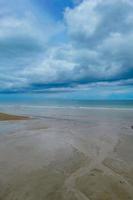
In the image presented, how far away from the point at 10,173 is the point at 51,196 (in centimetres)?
190

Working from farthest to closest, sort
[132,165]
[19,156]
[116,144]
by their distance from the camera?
[116,144] → [19,156] → [132,165]

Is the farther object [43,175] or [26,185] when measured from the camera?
[43,175]

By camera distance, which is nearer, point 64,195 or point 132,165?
point 64,195

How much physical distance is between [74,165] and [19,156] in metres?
2.48

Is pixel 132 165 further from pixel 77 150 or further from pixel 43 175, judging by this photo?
pixel 43 175

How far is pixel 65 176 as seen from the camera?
5.34m

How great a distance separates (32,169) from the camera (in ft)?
19.4

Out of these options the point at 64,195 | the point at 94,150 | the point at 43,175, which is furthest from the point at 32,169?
the point at 94,150

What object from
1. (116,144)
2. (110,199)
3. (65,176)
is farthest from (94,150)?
(110,199)

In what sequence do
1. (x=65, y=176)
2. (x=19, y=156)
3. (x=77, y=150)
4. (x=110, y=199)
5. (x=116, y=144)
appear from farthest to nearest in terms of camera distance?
(x=116, y=144), (x=77, y=150), (x=19, y=156), (x=65, y=176), (x=110, y=199)

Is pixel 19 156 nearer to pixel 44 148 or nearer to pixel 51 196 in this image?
pixel 44 148

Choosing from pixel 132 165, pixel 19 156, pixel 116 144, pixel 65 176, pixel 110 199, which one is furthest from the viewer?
pixel 116 144

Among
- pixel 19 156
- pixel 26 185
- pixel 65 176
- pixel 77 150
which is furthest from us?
pixel 77 150

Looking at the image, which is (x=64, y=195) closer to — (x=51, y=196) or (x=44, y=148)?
(x=51, y=196)
